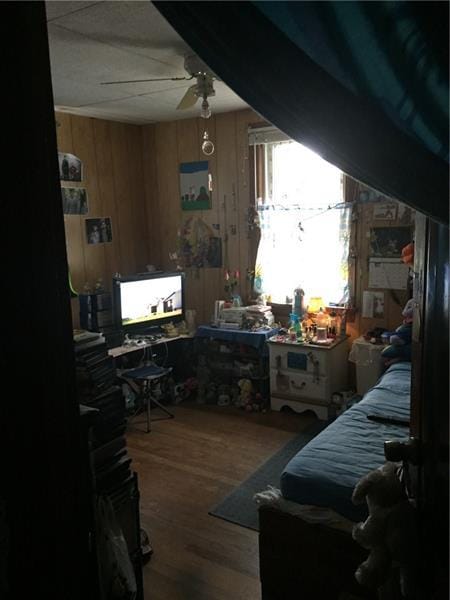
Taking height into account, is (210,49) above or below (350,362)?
above

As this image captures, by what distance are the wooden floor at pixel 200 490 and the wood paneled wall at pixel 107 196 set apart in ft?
4.70

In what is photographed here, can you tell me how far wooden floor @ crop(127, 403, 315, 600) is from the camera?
7.55 feet

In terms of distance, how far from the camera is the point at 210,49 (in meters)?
0.82

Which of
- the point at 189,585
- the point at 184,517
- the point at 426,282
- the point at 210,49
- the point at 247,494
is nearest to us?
the point at 210,49

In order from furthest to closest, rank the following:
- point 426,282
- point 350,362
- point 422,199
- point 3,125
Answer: point 350,362 < point 426,282 < point 3,125 < point 422,199

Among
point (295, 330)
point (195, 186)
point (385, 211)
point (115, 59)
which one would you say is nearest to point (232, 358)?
point (295, 330)

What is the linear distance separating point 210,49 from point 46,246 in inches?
23.9

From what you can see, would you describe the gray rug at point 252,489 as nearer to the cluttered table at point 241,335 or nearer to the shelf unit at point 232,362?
the shelf unit at point 232,362

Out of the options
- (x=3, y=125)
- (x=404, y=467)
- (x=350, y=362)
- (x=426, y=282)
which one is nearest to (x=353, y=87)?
(x=426, y=282)

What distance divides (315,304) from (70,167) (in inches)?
93.8

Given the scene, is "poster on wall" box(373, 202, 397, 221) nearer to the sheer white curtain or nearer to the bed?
the sheer white curtain

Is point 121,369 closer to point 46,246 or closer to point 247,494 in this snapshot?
point 247,494

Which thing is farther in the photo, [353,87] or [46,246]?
Result: [46,246]

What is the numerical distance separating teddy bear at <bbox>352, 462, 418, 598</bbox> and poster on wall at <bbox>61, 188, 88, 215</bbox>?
11.6 ft
